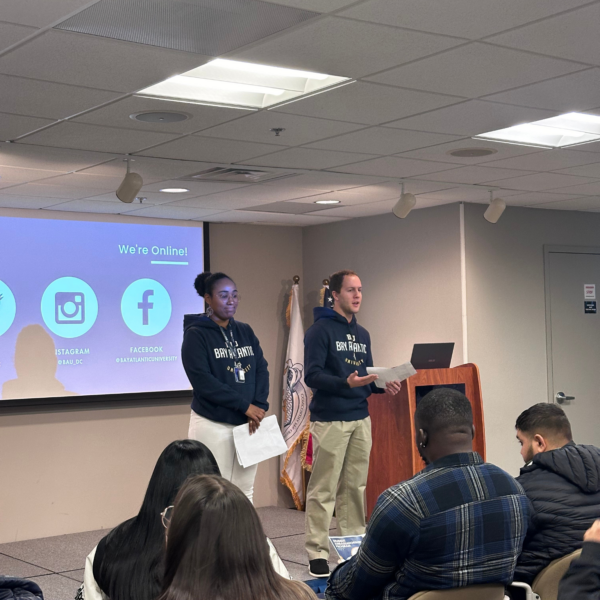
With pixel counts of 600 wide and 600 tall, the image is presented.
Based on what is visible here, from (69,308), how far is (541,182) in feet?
11.4

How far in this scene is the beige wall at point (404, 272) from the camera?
6133mm

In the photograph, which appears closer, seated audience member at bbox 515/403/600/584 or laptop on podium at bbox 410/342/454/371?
seated audience member at bbox 515/403/600/584

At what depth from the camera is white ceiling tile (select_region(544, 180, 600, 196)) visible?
5.38m

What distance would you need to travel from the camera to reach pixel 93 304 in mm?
6402

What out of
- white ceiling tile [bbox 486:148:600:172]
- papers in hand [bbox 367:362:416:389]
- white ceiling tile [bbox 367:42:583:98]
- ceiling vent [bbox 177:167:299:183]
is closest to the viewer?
white ceiling tile [bbox 367:42:583:98]

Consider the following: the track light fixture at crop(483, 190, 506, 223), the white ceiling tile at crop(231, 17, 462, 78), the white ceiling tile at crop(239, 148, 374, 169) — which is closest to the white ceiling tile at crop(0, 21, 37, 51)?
the white ceiling tile at crop(231, 17, 462, 78)

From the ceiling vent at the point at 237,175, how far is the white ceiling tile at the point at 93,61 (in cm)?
167

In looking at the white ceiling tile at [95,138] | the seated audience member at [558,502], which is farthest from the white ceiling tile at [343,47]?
the seated audience member at [558,502]

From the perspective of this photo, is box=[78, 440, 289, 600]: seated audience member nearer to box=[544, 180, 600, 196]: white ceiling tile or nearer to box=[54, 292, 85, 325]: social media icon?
box=[544, 180, 600, 196]: white ceiling tile

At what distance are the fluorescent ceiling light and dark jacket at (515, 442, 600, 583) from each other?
177cm

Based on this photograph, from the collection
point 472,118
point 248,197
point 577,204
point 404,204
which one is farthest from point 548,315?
point 472,118

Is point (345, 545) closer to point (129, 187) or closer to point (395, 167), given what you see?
point (129, 187)

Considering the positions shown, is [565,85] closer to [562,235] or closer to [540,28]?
[540,28]

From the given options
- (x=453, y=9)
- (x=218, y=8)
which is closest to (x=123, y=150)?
(x=218, y=8)
